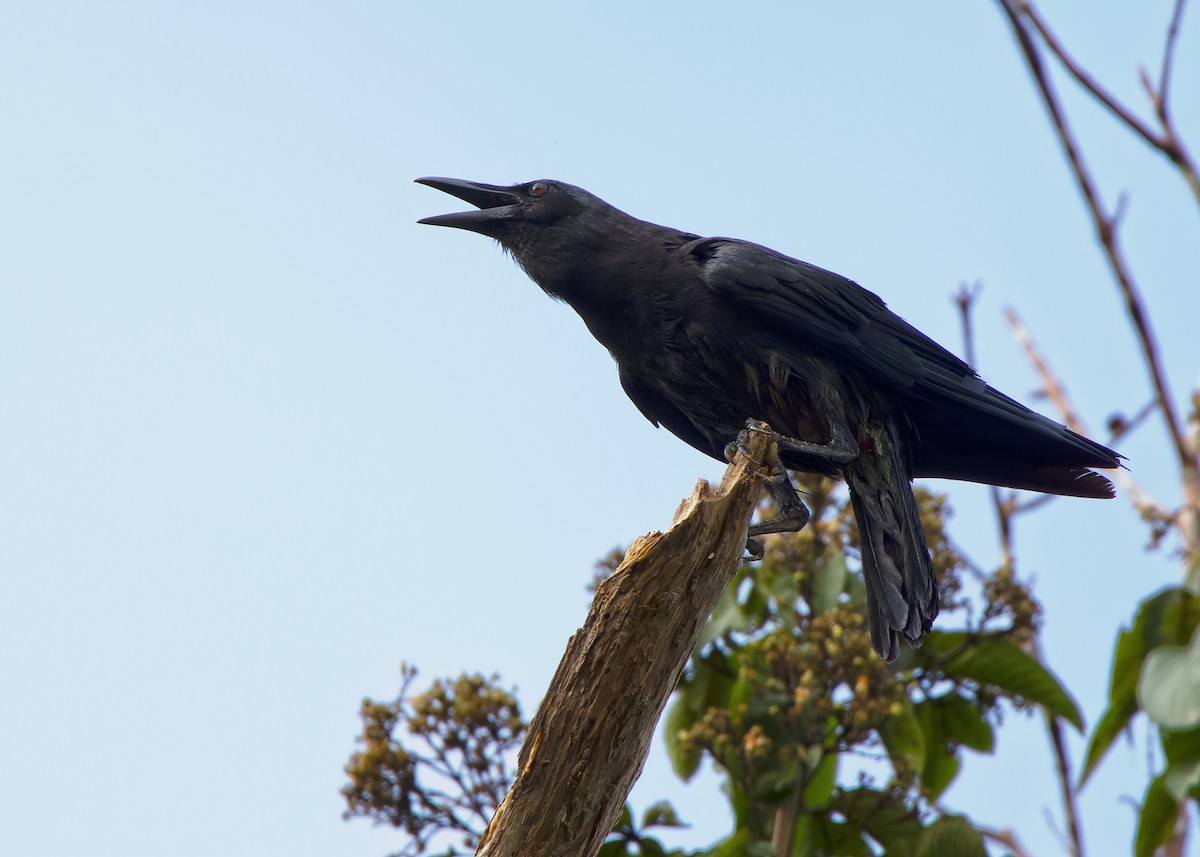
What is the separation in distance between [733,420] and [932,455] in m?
0.79

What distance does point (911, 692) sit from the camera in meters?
4.51

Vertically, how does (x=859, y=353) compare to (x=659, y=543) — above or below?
above

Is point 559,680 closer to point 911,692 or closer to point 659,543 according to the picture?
point 659,543

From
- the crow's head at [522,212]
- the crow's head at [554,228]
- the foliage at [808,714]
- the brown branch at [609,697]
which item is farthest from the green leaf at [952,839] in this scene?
the crow's head at [522,212]

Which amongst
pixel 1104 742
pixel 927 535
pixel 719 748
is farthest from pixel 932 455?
pixel 1104 742

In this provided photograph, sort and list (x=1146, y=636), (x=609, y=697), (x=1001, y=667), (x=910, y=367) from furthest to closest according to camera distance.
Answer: (x=1146, y=636), (x=1001, y=667), (x=910, y=367), (x=609, y=697)

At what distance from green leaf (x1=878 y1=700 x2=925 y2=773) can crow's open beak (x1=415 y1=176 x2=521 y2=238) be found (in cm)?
215

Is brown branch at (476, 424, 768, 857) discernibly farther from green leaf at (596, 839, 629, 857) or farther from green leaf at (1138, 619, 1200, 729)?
green leaf at (1138, 619, 1200, 729)

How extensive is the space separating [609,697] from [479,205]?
2269 mm

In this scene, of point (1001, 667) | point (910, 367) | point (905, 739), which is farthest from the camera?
point (1001, 667)

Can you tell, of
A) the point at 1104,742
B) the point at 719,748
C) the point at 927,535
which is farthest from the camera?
the point at 1104,742

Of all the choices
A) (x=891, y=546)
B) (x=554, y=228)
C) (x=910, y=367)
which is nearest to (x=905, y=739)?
(x=891, y=546)

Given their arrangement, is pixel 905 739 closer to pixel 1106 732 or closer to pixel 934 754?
pixel 934 754

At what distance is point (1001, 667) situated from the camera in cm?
437
